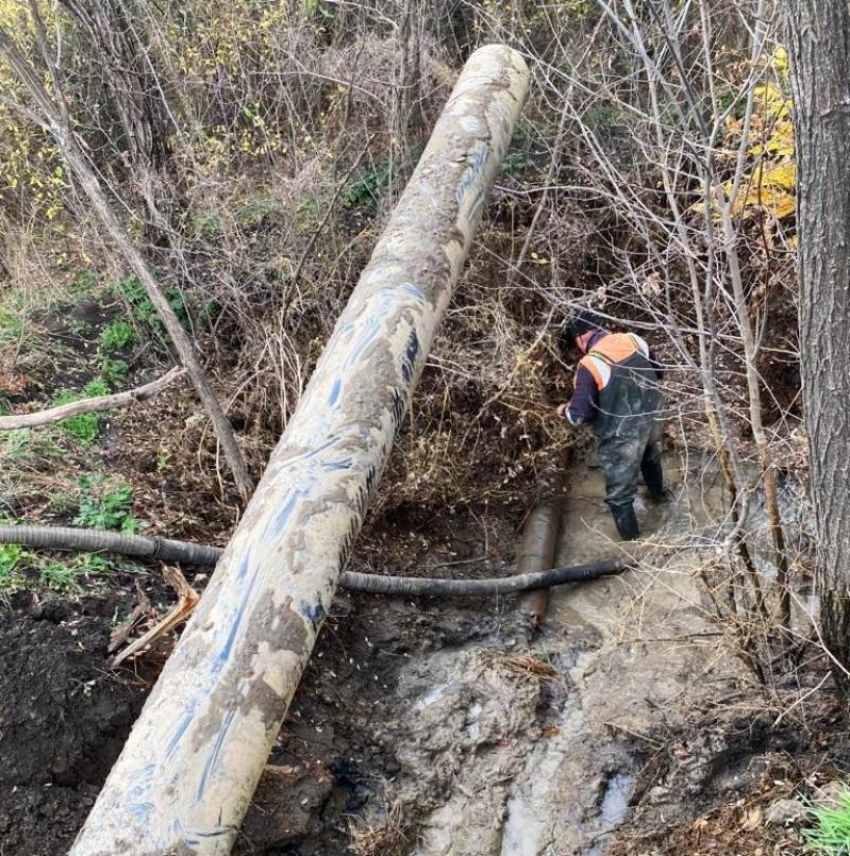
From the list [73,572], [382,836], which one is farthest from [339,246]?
[382,836]

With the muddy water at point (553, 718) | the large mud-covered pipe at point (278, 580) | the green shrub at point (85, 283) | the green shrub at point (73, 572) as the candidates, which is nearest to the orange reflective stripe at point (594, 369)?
the muddy water at point (553, 718)

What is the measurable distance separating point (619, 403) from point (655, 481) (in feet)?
3.35

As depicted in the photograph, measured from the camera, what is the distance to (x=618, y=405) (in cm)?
597

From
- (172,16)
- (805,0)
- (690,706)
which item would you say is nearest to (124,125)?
(172,16)

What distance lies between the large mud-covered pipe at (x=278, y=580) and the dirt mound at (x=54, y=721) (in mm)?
1866

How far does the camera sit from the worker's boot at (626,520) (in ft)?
20.3

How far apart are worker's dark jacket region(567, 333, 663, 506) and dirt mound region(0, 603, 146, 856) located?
3601mm

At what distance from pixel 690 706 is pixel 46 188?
23.0ft

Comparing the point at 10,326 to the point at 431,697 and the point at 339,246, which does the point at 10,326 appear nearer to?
the point at 339,246

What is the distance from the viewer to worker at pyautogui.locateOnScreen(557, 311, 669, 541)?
19.2ft

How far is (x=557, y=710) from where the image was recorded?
15.4 ft

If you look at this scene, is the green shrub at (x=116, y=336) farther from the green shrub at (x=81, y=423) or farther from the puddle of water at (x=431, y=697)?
the puddle of water at (x=431, y=697)

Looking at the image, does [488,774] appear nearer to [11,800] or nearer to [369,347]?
[11,800]

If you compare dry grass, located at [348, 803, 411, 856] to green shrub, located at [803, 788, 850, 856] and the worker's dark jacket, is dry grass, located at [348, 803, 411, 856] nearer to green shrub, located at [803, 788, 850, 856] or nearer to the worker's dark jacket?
green shrub, located at [803, 788, 850, 856]
